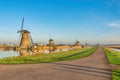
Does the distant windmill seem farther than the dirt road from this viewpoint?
Yes

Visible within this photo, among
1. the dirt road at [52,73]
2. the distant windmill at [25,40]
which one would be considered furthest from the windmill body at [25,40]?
the dirt road at [52,73]

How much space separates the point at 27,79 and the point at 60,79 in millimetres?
1863

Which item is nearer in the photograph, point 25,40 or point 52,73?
point 52,73

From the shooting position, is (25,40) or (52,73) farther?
(25,40)

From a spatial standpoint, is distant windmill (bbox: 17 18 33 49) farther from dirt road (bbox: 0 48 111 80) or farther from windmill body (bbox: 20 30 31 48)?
dirt road (bbox: 0 48 111 80)

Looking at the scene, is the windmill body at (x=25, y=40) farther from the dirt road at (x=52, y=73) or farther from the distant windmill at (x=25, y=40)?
the dirt road at (x=52, y=73)

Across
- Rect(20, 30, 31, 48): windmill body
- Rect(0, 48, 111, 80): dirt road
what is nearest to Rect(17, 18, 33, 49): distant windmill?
Rect(20, 30, 31, 48): windmill body

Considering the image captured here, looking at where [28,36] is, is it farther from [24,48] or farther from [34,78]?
[34,78]

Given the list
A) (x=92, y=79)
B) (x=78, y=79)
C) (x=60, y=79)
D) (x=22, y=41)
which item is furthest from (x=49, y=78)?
(x=22, y=41)

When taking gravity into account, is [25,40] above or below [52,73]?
above

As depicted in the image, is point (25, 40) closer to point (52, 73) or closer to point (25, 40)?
point (25, 40)

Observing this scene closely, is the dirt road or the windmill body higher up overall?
the windmill body

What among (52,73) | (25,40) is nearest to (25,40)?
(25,40)

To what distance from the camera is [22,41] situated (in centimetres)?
6662
